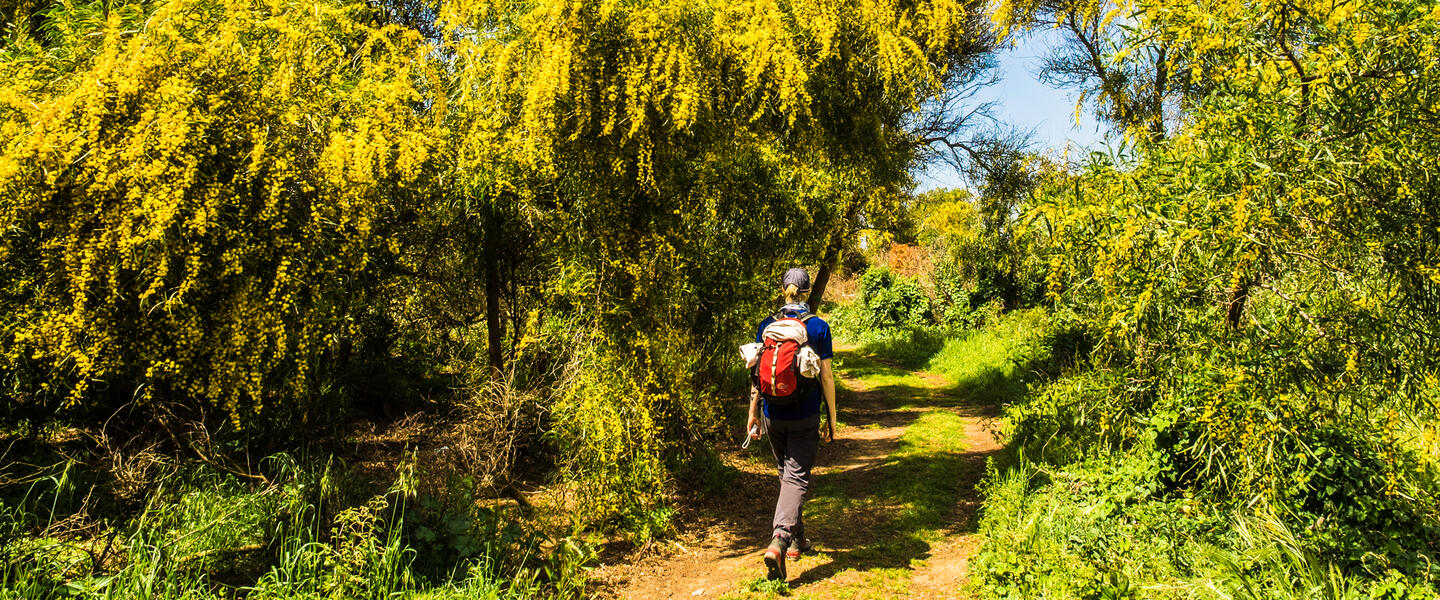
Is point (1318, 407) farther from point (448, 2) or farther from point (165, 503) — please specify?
point (165, 503)

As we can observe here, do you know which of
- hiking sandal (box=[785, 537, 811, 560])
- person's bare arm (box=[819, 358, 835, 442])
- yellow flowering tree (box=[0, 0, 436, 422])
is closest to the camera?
yellow flowering tree (box=[0, 0, 436, 422])

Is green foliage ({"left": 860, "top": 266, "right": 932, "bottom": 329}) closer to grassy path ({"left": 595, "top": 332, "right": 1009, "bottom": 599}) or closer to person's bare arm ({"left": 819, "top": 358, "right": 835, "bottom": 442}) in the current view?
grassy path ({"left": 595, "top": 332, "right": 1009, "bottom": 599})

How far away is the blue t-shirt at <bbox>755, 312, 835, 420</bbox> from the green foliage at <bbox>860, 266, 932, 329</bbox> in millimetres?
15633

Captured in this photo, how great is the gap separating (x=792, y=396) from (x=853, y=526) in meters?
1.69

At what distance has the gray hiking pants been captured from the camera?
4656 mm

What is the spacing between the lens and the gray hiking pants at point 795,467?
183 inches

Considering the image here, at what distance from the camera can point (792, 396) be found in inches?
181

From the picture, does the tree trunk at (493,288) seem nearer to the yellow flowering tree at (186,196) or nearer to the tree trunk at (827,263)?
the yellow flowering tree at (186,196)

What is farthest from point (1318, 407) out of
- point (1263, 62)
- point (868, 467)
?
point (868, 467)

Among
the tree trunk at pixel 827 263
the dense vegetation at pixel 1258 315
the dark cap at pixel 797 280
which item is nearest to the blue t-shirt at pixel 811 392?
the dark cap at pixel 797 280

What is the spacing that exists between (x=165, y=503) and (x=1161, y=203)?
5469 mm

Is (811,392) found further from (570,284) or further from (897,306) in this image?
(897,306)

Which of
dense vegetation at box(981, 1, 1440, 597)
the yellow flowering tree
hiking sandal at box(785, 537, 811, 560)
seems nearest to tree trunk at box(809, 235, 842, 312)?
dense vegetation at box(981, 1, 1440, 597)

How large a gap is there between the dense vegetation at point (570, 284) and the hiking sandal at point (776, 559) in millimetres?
1080
